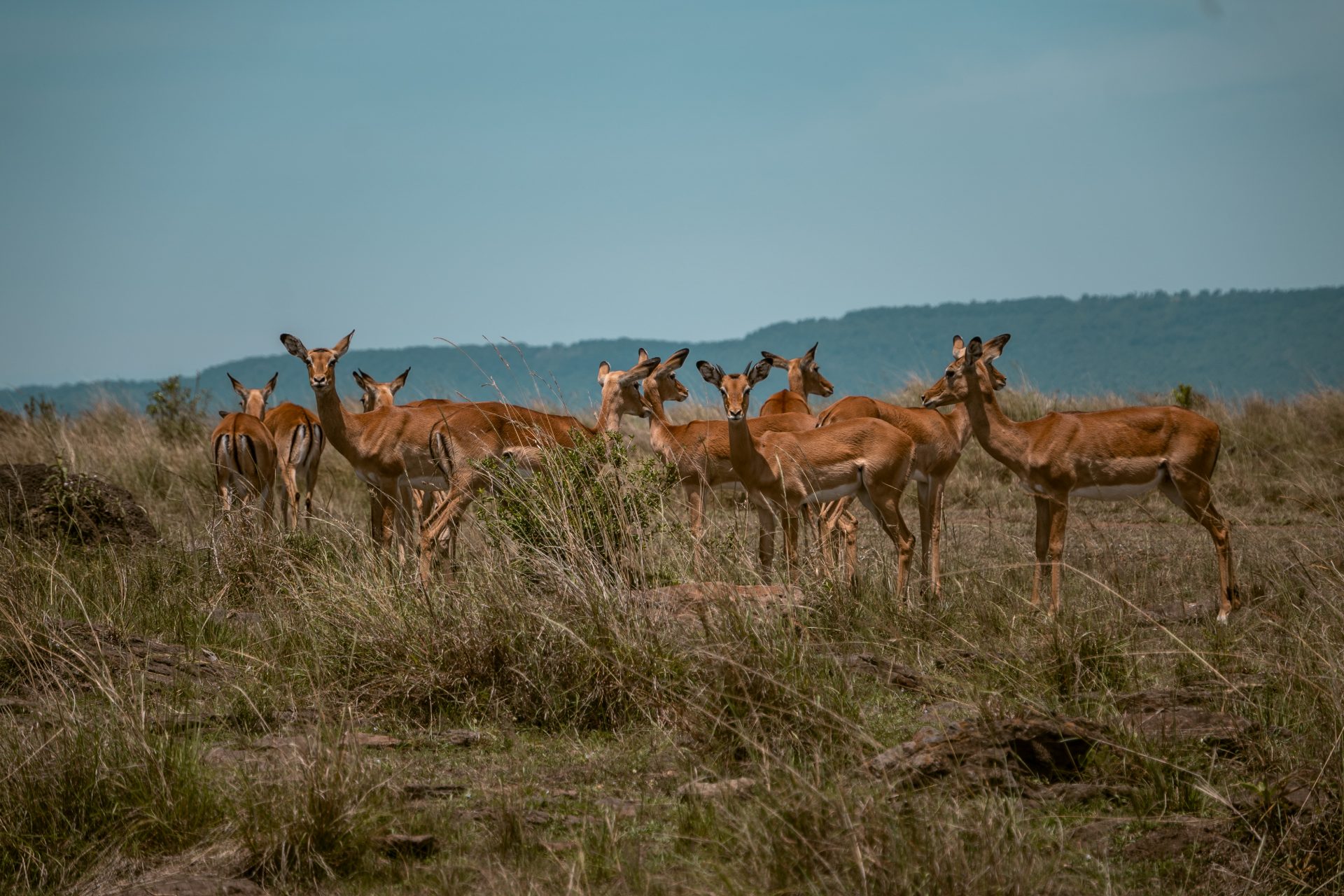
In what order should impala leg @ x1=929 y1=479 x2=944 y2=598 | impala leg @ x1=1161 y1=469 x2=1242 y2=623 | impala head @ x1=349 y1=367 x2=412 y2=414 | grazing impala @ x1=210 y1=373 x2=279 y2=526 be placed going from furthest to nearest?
impala head @ x1=349 y1=367 x2=412 y2=414 → grazing impala @ x1=210 y1=373 x2=279 y2=526 → impala leg @ x1=1161 y1=469 x2=1242 y2=623 → impala leg @ x1=929 y1=479 x2=944 y2=598

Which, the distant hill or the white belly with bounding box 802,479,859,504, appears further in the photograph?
the distant hill

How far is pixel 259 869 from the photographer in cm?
391

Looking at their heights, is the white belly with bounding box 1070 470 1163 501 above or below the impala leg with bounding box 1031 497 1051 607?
above

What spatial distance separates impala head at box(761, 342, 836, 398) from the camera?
13.1 meters

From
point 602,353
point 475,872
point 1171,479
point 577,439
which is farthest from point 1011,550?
point 602,353

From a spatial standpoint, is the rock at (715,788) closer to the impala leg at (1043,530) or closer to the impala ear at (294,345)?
the impala leg at (1043,530)

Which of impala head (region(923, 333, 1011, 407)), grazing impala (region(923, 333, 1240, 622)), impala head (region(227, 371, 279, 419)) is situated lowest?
grazing impala (region(923, 333, 1240, 622))

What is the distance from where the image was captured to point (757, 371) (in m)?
10.6

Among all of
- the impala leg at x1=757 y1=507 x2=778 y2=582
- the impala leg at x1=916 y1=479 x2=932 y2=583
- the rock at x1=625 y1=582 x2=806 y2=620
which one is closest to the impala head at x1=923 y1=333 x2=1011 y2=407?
the impala leg at x1=916 y1=479 x2=932 y2=583

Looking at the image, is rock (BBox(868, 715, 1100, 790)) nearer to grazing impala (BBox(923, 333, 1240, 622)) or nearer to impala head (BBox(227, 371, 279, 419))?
grazing impala (BBox(923, 333, 1240, 622))

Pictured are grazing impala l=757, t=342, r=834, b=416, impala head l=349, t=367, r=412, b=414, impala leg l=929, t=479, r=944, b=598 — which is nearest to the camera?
impala leg l=929, t=479, r=944, b=598

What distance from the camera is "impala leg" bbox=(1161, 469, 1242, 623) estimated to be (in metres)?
7.90

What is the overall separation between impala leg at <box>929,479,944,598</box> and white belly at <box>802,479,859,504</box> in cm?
58

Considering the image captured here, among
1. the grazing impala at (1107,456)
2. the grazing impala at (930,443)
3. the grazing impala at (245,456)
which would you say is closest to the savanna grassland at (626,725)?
the grazing impala at (1107,456)
